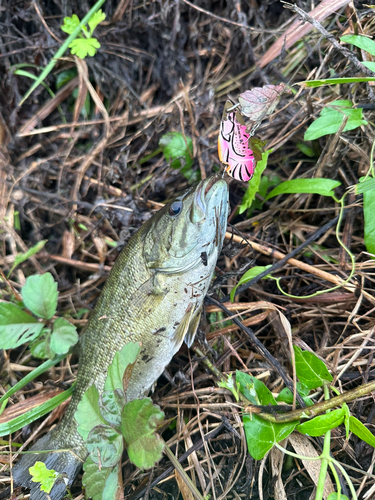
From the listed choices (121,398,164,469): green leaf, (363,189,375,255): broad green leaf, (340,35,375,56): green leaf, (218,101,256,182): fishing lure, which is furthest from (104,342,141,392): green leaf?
(340,35,375,56): green leaf

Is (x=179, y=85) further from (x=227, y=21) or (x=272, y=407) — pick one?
(x=272, y=407)

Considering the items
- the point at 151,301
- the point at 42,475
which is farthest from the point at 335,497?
the point at 42,475

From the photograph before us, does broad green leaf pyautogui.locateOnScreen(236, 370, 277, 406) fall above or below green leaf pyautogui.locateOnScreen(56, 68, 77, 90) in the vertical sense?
below

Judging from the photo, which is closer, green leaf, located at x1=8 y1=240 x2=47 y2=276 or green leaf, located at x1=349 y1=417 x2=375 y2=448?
green leaf, located at x1=349 y1=417 x2=375 y2=448

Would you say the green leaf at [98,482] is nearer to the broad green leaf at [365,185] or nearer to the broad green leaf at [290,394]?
the broad green leaf at [290,394]

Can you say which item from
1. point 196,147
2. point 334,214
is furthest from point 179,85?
point 334,214

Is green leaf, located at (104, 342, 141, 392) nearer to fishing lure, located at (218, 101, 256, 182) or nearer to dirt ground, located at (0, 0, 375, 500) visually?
dirt ground, located at (0, 0, 375, 500)

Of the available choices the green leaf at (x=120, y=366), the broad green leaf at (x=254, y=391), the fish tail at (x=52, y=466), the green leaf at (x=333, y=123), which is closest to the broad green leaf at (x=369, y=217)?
the green leaf at (x=333, y=123)
